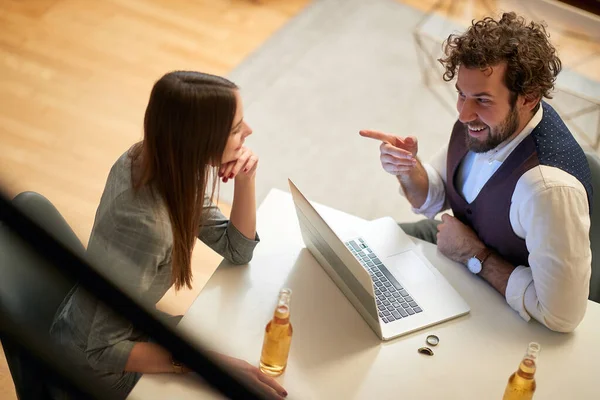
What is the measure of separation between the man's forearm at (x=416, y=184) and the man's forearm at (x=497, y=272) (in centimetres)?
34

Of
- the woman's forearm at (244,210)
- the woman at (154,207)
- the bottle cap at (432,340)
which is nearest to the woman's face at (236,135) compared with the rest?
the woman at (154,207)

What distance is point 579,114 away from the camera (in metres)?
3.52

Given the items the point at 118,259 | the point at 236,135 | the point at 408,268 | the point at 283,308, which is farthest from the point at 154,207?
the point at 408,268

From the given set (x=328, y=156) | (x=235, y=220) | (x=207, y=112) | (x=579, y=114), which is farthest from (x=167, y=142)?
(x=579, y=114)

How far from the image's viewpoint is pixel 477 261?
1872 millimetres

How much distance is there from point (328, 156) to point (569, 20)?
1.18 metres

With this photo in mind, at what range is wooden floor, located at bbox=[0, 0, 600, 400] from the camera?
303cm

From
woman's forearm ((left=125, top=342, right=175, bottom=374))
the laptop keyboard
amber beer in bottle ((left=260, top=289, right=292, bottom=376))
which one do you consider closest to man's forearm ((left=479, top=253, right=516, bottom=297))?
the laptop keyboard

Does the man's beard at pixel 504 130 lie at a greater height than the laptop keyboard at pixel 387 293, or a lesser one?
greater

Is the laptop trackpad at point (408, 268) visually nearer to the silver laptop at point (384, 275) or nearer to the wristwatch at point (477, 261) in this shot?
the silver laptop at point (384, 275)

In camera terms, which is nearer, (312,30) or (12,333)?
(12,333)

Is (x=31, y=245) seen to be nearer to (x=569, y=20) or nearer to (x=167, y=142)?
(x=167, y=142)

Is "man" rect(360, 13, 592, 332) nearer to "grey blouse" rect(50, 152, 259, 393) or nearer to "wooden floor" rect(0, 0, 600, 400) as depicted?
"grey blouse" rect(50, 152, 259, 393)

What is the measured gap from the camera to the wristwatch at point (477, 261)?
1869 mm
